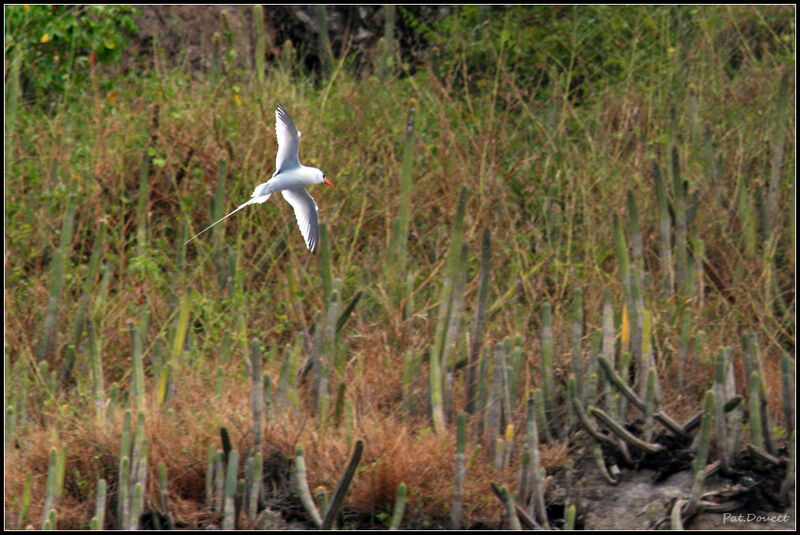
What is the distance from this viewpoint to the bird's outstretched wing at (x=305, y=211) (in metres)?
4.11

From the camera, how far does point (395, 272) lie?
5.39m

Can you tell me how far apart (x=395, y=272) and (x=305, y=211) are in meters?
1.30

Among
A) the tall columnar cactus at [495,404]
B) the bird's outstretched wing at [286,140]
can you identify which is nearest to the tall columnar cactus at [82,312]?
the bird's outstretched wing at [286,140]

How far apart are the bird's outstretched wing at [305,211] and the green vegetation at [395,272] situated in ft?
1.82

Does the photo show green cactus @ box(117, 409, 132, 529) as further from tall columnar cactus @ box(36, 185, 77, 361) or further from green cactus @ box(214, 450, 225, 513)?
tall columnar cactus @ box(36, 185, 77, 361)

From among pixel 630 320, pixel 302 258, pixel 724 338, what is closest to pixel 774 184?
pixel 724 338

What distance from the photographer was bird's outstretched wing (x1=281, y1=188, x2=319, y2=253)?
13.5ft

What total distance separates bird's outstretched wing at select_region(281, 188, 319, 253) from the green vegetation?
555 millimetres

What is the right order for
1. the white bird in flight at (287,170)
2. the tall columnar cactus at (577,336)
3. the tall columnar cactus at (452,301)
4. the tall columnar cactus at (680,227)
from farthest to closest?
the tall columnar cactus at (680,227) < the tall columnar cactus at (577,336) < the tall columnar cactus at (452,301) < the white bird in flight at (287,170)

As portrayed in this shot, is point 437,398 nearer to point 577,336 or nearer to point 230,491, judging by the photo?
point 577,336

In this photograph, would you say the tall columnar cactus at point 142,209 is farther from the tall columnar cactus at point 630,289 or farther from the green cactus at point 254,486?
the tall columnar cactus at point 630,289

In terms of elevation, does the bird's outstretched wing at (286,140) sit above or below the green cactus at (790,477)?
above

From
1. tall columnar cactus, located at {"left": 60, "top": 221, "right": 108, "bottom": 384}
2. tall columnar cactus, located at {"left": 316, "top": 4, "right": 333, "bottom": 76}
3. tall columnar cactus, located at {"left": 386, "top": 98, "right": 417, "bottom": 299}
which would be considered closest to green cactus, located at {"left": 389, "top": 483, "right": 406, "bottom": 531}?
tall columnar cactus, located at {"left": 386, "top": 98, "right": 417, "bottom": 299}

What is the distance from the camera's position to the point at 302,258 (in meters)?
6.23
